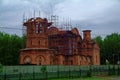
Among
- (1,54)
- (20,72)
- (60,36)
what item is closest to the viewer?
(20,72)

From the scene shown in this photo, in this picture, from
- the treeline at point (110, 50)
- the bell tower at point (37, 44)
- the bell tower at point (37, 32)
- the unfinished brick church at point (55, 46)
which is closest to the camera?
the bell tower at point (37, 44)

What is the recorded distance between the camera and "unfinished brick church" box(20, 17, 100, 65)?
70.2 metres

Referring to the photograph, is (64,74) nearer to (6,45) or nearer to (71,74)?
(71,74)

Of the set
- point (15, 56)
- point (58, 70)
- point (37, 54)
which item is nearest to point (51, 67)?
point (58, 70)

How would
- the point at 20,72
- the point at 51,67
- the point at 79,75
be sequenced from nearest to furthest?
the point at 20,72
the point at 51,67
the point at 79,75

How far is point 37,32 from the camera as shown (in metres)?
72.8

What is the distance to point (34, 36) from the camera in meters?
72.7

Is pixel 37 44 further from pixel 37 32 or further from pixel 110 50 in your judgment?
pixel 110 50

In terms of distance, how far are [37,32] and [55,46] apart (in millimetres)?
7380

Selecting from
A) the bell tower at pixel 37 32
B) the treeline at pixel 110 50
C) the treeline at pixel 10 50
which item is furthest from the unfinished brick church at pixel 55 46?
the treeline at pixel 110 50

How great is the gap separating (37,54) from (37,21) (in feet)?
26.4

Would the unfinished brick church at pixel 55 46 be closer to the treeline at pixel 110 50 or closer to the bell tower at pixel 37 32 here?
the bell tower at pixel 37 32

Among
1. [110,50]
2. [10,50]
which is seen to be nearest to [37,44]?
[10,50]

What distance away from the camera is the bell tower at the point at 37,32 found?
72.1 meters
